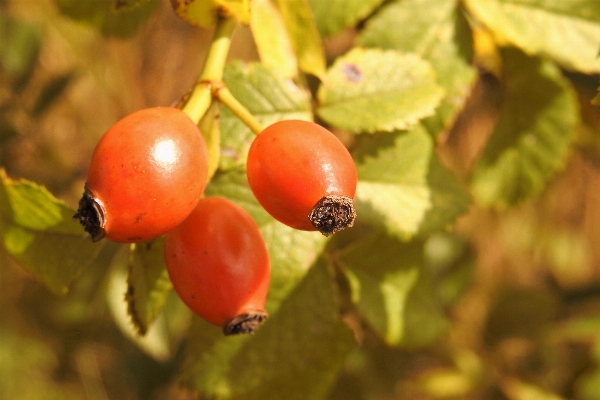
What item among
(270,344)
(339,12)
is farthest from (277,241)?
(339,12)

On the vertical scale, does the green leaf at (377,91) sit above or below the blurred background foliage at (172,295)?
above

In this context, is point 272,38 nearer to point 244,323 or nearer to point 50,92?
point 244,323

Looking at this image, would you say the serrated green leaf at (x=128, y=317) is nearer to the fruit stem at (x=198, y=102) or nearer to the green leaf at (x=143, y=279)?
the green leaf at (x=143, y=279)

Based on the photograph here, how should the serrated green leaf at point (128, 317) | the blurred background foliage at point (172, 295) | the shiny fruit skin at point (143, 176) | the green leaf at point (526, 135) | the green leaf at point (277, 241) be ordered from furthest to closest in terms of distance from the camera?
the blurred background foliage at point (172, 295) < the serrated green leaf at point (128, 317) < the green leaf at point (526, 135) < the green leaf at point (277, 241) < the shiny fruit skin at point (143, 176)

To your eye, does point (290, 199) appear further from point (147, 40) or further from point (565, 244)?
point (565, 244)

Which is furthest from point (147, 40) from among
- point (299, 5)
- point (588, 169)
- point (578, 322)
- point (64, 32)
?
point (588, 169)

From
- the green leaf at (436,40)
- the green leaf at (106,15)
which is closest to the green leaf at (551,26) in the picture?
the green leaf at (436,40)

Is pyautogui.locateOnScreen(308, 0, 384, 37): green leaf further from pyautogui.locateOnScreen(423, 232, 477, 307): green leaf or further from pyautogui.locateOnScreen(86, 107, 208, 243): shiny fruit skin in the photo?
pyautogui.locateOnScreen(423, 232, 477, 307): green leaf

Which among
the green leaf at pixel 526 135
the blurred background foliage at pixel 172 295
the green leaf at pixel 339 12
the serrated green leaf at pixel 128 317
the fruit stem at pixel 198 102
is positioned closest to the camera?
Result: the fruit stem at pixel 198 102

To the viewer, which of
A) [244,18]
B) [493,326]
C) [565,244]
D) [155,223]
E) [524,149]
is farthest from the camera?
[565,244]
